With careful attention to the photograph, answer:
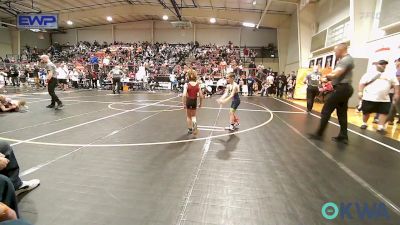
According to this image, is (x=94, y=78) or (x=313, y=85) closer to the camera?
(x=313, y=85)

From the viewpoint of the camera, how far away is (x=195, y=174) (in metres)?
3.30

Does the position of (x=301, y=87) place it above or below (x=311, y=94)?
above

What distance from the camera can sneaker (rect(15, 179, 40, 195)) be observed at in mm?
2678

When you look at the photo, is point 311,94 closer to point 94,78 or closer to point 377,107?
point 377,107

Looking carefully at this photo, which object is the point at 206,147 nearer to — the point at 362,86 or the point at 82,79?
the point at 362,86

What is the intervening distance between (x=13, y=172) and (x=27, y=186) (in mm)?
232

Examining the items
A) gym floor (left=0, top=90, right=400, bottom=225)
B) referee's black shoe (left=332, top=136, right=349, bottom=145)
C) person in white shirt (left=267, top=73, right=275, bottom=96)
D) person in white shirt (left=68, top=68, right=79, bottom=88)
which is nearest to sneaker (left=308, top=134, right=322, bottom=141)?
gym floor (left=0, top=90, right=400, bottom=225)

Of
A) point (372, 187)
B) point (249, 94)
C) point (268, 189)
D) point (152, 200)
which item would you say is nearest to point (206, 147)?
point (268, 189)

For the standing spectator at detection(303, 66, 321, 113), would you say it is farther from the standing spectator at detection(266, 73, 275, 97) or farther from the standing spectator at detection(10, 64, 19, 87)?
the standing spectator at detection(10, 64, 19, 87)

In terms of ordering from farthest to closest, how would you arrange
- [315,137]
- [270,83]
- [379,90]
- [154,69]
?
[154,69] < [270,83] < [379,90] < [315,137]

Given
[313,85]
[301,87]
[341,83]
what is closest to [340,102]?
[341,83]

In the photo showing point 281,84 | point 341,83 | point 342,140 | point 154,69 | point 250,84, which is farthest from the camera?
point 154,69

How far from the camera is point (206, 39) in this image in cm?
2931

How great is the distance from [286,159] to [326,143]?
1.46m
